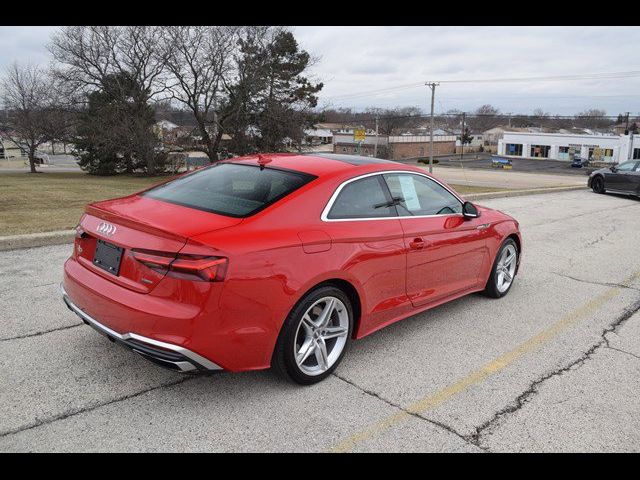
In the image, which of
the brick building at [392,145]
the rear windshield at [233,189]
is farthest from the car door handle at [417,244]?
the brick building at [392,145]

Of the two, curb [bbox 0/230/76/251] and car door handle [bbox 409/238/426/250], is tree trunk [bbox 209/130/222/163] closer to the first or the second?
curb [bbox 0/230/76/251]

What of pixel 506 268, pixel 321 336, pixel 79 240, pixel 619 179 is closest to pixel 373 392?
pixel 321 336

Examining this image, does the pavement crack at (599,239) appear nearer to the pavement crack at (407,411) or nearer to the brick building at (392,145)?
the pavement crack at (407,411)

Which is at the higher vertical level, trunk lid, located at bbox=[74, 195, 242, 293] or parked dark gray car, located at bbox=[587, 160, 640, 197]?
trunk lid, located at bbox=[74, 195, 242, 293]

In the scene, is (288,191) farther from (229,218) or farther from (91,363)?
(91,363)

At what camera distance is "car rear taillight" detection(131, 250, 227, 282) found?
2850mm

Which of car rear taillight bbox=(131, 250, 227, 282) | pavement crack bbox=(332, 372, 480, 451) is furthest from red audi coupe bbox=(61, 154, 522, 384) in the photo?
pavement crack bbox=(332, 372, 480, 451)

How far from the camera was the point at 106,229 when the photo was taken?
10.9ft

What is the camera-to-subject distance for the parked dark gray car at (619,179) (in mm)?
17328

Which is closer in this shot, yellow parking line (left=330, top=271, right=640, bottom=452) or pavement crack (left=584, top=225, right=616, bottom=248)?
yellow parking line (left=330, top=271, right=640, bottom=452)

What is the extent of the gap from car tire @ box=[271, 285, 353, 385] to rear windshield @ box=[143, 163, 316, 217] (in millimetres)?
720

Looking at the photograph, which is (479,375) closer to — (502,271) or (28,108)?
(502,271)
